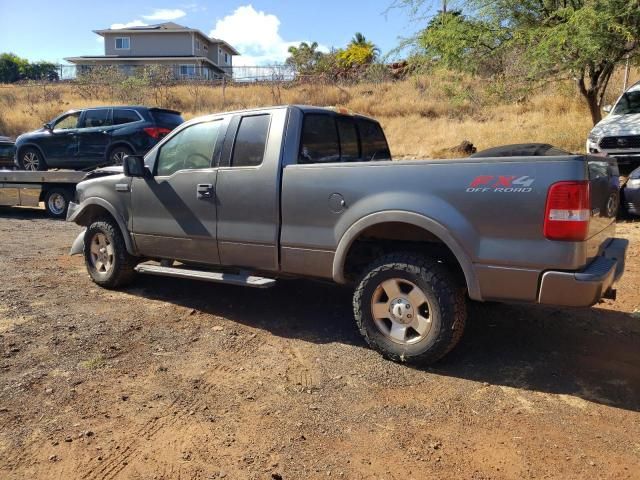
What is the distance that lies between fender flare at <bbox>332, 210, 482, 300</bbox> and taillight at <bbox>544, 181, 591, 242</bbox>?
58 cm

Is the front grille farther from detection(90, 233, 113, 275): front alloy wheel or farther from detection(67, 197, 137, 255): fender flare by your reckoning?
detection(90, 233, 113, 275): front alloy wheel

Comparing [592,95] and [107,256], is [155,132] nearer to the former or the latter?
[107,256]

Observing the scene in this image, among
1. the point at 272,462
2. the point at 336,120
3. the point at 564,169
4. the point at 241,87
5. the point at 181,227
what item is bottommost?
the point at 272,462

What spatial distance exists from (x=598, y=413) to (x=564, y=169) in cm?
151

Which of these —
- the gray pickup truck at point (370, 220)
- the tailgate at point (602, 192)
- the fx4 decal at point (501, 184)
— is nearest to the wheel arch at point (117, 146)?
the gray pickup truck at point (370, 220)

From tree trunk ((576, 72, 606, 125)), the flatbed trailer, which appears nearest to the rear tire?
the flatbed trailer

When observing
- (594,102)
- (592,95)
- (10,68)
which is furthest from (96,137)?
(10,68)

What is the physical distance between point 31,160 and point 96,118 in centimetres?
222

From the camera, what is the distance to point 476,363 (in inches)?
162

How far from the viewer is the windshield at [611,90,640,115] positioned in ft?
36.1

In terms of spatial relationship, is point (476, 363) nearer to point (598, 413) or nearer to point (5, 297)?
point (598, 413)

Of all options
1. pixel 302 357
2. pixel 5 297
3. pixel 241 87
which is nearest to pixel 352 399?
pixel 302 357

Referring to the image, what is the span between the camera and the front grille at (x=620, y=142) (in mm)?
10156

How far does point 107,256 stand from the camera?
6027mm
